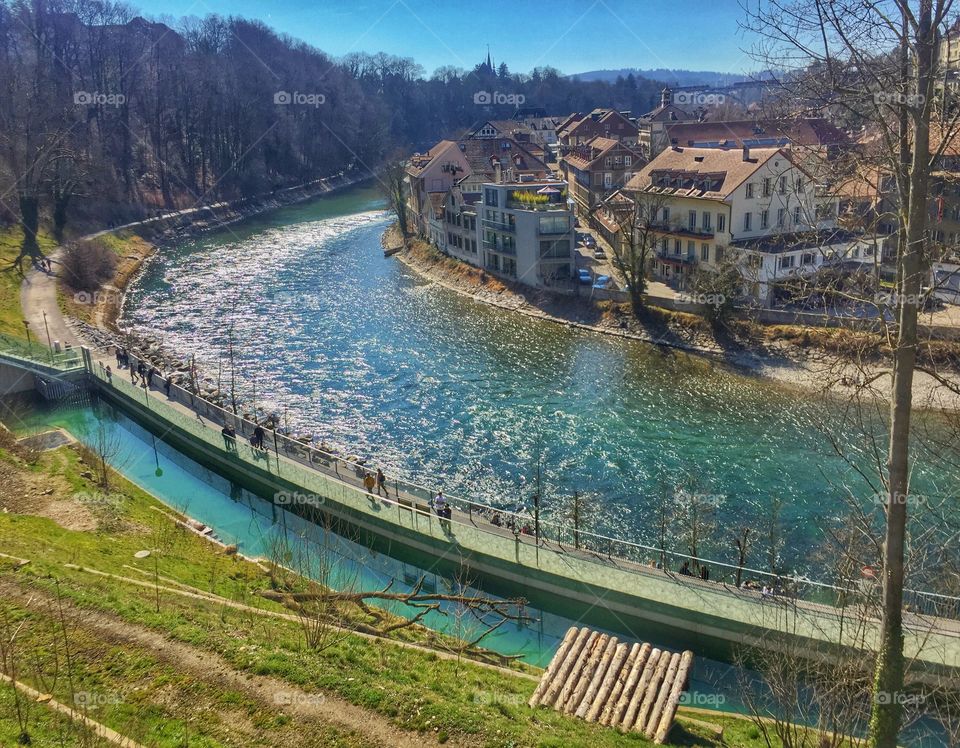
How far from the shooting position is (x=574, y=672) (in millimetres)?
11945

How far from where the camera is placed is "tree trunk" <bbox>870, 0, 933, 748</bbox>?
5.51 metres

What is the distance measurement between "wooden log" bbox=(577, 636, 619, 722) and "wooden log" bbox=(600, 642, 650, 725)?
0.23m

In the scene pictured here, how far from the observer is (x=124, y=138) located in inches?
2594

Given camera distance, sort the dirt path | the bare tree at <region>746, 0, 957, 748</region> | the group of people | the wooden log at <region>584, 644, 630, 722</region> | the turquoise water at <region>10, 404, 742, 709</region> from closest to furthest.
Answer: the bare tree at <region>746, 0, 957, 748</region> → the dirt path → the wooden log at <region>584, 644, 630, 722</region> → the turquoise water at <region>10, 404, 742, 709</region> → the group of people

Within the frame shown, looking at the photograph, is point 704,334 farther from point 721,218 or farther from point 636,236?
point 636,236

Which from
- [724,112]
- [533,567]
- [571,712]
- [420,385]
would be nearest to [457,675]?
[571,712]

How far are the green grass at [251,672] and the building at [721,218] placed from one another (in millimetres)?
24467

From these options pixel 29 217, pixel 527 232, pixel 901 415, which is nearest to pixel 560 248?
pixel 527 232

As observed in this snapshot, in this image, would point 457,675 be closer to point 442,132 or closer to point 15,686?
point 15,686

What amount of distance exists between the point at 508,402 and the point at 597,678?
16.0m

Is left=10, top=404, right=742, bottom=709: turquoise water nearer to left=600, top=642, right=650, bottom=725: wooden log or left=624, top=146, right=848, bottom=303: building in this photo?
left=600, top=642, right=650, bottom=725: wooden log

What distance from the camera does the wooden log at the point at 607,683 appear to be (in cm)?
1121

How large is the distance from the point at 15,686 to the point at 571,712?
24.5ft

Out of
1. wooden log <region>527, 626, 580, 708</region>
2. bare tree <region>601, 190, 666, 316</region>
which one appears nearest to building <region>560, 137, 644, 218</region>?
bare tree <region>601, 190, 666, 316</region>
